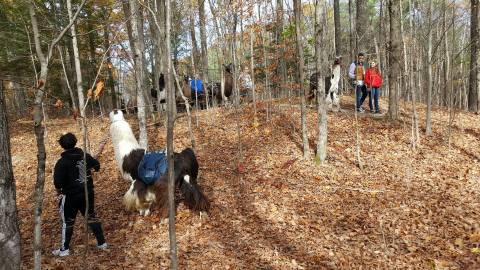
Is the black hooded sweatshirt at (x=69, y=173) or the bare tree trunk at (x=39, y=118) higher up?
the bare tree trunk at (x=39, y=118)

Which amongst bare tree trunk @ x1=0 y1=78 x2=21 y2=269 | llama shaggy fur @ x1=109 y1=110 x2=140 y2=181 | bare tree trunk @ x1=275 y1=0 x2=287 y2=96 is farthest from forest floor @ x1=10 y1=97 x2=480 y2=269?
bare tree trunk @ x1=275 y1=0 x2=287 y2=96

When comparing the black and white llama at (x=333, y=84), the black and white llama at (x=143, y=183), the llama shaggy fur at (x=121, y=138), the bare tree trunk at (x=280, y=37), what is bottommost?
the black and white llama at (x=143, y=183)

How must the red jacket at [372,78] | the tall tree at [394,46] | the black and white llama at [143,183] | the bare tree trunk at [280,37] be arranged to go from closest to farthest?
1. the black and white llama at [143,183]
2. the tall tree at [394,46]
3. the red jacket at [372,78]
4. the bare tree trunk at [280,37]

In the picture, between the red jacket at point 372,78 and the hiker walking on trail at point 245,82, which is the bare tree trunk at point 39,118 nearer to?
the red jacket at point 372,78

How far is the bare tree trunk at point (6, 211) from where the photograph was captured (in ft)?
10.3

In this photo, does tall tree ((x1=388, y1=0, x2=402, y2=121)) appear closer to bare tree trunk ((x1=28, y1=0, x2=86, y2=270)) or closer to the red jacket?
the red jacket

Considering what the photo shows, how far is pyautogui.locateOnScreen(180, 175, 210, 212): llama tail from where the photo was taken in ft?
20.5

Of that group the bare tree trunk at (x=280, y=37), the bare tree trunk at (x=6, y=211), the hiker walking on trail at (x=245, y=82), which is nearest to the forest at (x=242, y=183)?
the bare tree trunk at (x=6, y=211)

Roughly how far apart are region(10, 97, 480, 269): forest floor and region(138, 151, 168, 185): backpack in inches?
31.4

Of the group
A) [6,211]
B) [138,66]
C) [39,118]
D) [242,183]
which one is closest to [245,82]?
[138,66]

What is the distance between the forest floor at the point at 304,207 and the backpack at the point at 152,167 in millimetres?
797

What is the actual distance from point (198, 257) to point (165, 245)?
2.23ft

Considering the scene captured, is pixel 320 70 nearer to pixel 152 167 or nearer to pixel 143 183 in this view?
pixel 152 167

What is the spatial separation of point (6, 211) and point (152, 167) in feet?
9.78
